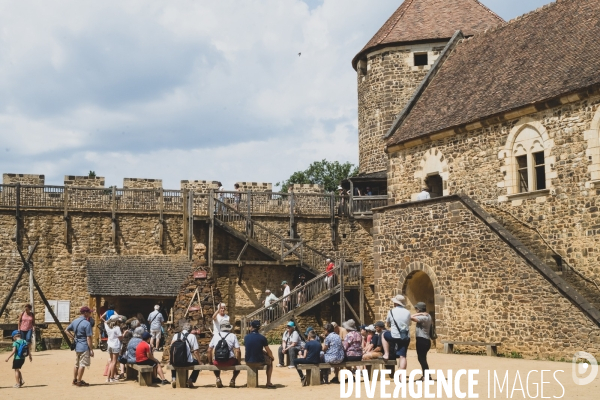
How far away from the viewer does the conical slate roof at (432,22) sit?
34125 millimetres

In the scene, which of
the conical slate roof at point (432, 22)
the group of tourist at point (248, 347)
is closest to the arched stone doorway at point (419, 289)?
the group of tourist at point (248, 347)

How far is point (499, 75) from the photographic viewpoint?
85.9 ft

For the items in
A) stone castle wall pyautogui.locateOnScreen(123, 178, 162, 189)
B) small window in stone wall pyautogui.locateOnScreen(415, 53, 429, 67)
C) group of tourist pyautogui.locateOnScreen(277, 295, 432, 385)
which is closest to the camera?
group of tourist pyautogui.locateOnScreen(277, 295, 432, 385)

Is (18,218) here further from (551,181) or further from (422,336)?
(422,336)

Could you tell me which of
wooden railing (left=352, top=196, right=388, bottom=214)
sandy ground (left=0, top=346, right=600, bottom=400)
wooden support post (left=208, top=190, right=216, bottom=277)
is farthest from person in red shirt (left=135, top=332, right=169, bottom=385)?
wooden railing (left=352, top=196, right=388, bottom=214)

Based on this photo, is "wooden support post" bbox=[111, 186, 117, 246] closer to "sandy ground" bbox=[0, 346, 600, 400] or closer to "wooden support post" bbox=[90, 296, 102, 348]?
"wooden support post" bbox=[90, 296, 102, 348]

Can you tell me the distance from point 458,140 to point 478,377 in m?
10.9

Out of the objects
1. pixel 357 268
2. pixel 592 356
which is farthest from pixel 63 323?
pixel 592 356

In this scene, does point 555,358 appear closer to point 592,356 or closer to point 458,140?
point 592,356

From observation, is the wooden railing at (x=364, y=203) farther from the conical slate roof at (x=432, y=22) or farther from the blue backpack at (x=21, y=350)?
the blue backpack at (x=21, y=350)

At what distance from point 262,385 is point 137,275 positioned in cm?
1498

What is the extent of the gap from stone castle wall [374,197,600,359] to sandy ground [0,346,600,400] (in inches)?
35.1

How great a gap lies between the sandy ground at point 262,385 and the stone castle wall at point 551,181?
3573 millimetres

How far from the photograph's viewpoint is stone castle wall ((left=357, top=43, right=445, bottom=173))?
3441 cm
